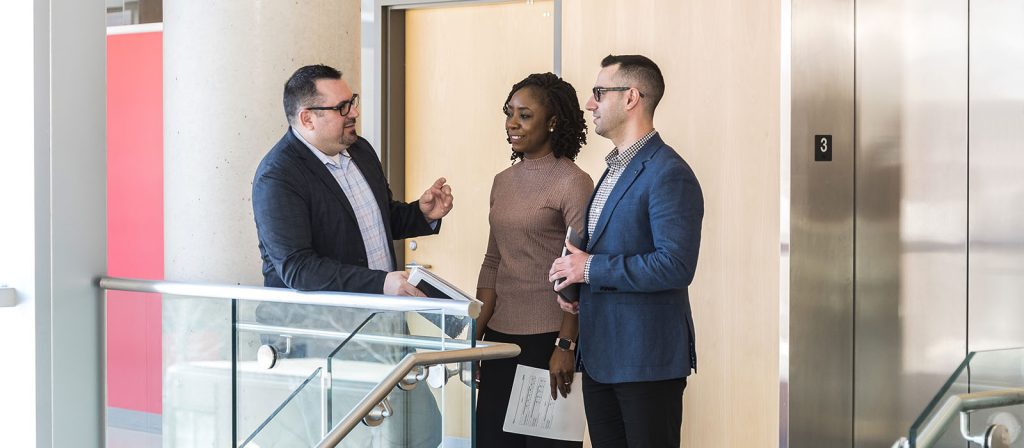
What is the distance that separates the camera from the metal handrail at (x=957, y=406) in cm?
228

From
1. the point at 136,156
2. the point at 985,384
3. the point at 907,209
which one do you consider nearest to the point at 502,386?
the point at 985,384

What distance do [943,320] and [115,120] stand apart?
470 cm

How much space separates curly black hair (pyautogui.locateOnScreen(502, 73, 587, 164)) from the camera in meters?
3.82

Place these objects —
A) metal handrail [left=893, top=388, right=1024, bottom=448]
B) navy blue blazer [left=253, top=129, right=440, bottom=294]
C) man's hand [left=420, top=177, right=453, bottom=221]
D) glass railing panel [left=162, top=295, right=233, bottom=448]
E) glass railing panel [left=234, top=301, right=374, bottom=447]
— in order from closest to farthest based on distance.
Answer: metal handrail [left=893, top=388, right=1024, bottom=448]
glass railing panel [left=234, top=301, right=374, bottom=447]
navy blue blazer [left=253, top=129, right=440, bottom=294]
glass railing panel [left=162, top=295, right=233, bottom=448]
man's hand [left=420, top=177, right=453, bottom=221]

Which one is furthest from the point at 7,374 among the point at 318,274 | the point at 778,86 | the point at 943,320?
the point at 943,320

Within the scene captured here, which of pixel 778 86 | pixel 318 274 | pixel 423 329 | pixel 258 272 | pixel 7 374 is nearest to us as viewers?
pixel 423 329

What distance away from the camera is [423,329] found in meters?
2.89

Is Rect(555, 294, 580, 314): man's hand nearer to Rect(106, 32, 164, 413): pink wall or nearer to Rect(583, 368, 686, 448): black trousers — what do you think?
Rect(583, 368, 686, 448): black trousers

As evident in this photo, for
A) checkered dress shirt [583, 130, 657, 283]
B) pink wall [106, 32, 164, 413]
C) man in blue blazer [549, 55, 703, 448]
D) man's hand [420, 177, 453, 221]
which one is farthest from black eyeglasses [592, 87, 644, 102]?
pink wall [106, 32, 164, 413]

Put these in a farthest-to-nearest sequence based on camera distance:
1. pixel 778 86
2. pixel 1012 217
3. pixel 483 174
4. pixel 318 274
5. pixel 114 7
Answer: pixel 114 7 → pixel 483 174 → pixel 778 86 → pixel 1012 217 → pixel 318 274

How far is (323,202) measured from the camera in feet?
11.0

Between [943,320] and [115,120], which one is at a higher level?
[115,120]

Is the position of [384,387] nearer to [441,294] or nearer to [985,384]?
[441,294]

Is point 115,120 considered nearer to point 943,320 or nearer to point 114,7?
point 114,7
